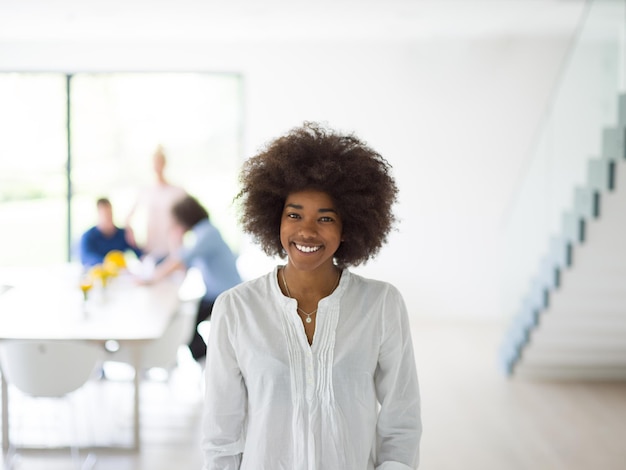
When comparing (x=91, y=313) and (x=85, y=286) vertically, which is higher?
(x=85, y=286)

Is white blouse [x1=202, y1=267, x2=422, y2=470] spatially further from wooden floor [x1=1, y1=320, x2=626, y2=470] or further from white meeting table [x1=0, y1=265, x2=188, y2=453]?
wooden floor [x1=1, y1=320, x2=626, y2=470]

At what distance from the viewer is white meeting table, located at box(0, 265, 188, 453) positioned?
4.39 meters

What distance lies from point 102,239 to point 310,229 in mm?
5052

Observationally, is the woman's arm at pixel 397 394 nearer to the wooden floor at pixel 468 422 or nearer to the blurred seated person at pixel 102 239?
the wooden floor at pixel 468 422

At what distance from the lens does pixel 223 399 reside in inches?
73.5

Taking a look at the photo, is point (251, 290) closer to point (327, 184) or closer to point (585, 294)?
point (327, 184)

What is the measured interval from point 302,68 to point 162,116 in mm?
1552

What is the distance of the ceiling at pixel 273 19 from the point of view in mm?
6289

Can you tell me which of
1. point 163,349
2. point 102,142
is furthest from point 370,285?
point 102,142

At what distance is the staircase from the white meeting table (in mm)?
2462

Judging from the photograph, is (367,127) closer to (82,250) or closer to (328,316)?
(82,250)

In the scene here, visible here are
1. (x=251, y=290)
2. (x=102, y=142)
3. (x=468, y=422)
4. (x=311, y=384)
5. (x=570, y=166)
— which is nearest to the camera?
(x=311, y=384)

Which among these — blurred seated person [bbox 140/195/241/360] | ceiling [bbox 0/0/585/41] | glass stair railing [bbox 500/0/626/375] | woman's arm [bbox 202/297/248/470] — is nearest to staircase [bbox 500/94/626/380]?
glass stair railing [bbox 500/0/626/375]

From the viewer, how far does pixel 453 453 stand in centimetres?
467
